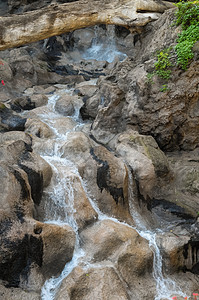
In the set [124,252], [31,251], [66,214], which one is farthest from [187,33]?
[31,251]

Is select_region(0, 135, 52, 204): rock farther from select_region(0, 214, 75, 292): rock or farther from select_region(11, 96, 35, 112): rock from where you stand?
select_region(11, 96, 35, 112): rock

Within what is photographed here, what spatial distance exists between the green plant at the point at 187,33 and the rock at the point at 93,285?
6.19 m

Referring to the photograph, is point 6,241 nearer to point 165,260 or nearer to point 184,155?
point 165,260

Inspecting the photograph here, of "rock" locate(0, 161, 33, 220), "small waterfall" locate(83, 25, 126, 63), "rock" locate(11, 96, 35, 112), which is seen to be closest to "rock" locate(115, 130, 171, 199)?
"rock" locate(0, 161, 33, 220)

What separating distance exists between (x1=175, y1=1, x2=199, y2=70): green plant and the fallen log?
1.69 metres

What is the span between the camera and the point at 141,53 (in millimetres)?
9203

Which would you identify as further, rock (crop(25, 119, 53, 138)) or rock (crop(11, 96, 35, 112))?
rock (crop(11, 96, 35, 112))

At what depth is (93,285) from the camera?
158 inches

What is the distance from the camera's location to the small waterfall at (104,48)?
22234mm

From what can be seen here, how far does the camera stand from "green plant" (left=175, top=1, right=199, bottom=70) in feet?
22.9

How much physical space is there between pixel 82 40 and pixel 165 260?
23.2 meters

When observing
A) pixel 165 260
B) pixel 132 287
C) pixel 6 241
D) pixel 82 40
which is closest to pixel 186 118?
pixel 165 260

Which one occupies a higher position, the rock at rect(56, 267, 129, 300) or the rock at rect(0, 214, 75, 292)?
the rock at rect(0, 214, 75, 292)

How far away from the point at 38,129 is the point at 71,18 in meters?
→ 3.98
